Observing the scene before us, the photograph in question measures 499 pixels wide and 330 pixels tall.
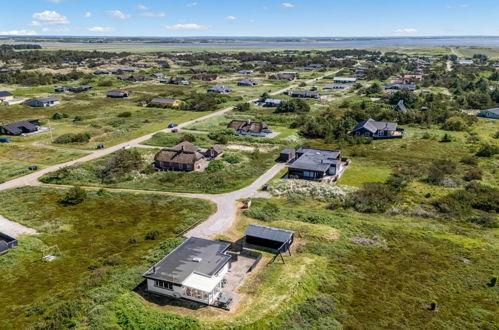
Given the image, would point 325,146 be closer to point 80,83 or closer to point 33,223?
point 33,223

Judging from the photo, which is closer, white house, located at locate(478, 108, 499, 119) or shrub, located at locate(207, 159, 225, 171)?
shrub, located at locate(207, 159, 225, 171)

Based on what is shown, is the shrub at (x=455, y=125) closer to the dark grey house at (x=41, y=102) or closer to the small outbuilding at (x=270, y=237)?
the small outbuilding at (x=270, y=237)

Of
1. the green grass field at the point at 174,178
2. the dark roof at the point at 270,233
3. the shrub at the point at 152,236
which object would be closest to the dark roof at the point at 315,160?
the green grass field at the point at 174,178

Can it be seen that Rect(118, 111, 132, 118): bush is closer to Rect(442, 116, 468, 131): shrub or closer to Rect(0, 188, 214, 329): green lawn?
Rect(0, 188, 214, 329): green lawn

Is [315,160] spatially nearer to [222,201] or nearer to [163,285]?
[222,201]

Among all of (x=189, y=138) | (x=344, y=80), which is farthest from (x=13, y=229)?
(x=344, y=80)

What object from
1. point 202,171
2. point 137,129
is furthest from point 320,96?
point 202,171

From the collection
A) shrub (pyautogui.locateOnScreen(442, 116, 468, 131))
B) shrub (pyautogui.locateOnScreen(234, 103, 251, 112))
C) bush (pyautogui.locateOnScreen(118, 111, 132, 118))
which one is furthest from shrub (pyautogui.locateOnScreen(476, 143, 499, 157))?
bush (pyautogui.locateOnScreen(118, 111, 132, 118))
